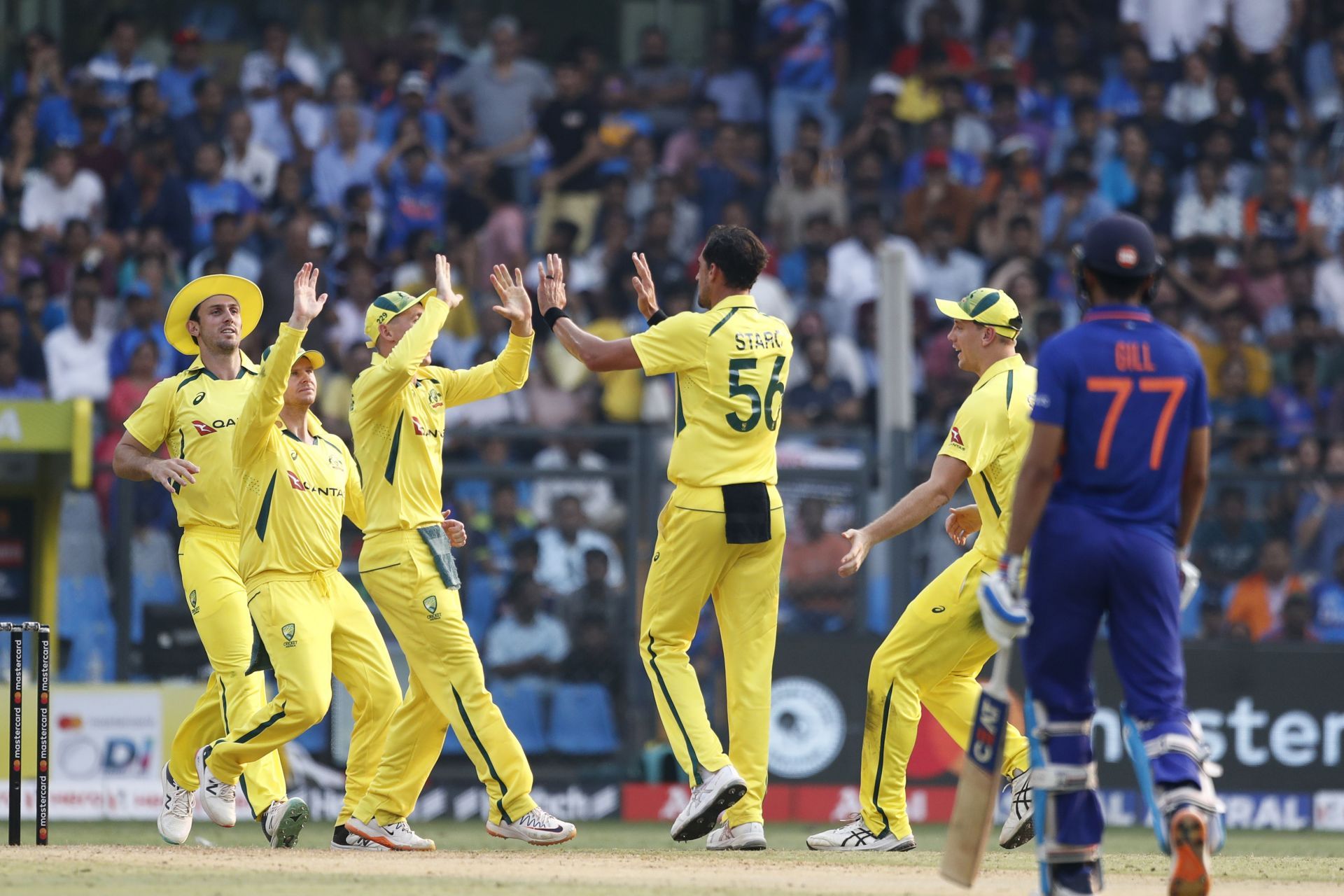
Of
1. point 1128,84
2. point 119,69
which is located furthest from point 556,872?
point 1128,84

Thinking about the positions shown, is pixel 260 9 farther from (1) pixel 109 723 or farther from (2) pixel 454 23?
(1) pixel 109 723

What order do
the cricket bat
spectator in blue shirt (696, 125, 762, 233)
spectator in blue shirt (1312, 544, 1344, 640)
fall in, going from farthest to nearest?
1. spectator in blue shirt (696, 125, 762, 233)
2. spectator in blue shirt (1312, 544, 1344, 640)
3. the cricket bat

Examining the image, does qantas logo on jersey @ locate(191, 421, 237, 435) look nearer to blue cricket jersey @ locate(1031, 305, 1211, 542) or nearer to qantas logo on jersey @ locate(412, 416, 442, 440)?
qantas logo on jersey @ locate(412, 416, 442, 440)

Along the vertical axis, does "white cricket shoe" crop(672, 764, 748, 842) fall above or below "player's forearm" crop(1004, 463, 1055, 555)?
below

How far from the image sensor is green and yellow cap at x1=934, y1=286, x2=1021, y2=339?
926 centimetres

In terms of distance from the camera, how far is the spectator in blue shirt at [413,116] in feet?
60.9

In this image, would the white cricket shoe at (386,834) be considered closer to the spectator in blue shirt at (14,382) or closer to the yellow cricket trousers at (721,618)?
the yellow cricket trousers at (721,618)

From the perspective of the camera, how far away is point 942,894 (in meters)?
7.27

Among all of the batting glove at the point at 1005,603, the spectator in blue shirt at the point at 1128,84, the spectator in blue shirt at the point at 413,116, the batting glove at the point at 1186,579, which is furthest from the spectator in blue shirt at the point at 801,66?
the batting glove at the point at 1005,603

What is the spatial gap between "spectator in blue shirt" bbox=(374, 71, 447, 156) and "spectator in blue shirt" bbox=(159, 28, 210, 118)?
1767 mm

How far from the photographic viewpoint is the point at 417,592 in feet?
30.0

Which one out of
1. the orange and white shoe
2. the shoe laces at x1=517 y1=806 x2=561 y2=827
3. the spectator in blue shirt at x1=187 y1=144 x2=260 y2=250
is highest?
the spectator in blue shirt at x1=187 y1=144 x2=260 y2=250

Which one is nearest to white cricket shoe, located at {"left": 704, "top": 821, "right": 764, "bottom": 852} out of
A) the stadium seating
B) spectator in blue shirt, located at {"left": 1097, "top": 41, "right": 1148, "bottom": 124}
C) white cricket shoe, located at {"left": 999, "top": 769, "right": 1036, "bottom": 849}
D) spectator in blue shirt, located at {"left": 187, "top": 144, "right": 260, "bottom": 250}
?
white cricket shoe, located at {"left": 999, "top": 769, "right": 1036, "bottom": 849}

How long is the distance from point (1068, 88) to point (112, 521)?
34.8ft
